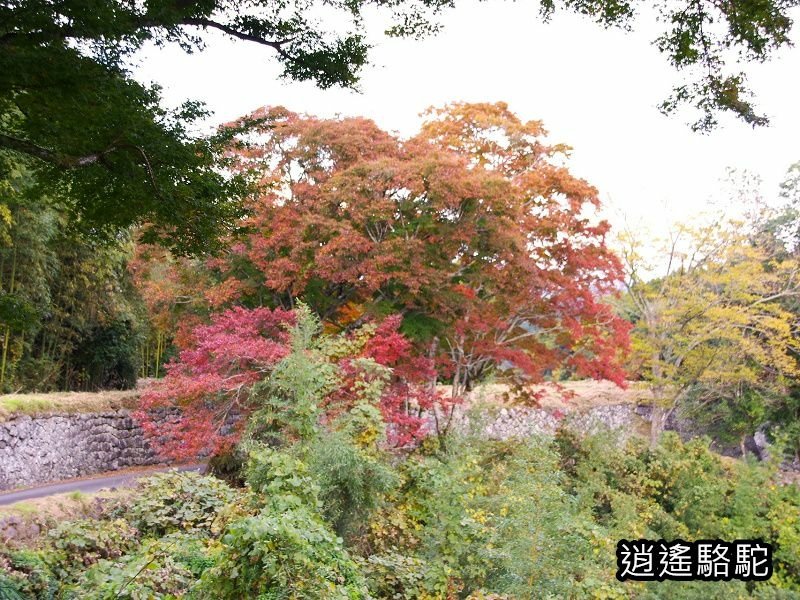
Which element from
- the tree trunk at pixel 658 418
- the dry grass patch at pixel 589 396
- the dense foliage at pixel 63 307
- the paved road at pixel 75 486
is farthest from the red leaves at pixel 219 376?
the tree trunk at pixel 658 418

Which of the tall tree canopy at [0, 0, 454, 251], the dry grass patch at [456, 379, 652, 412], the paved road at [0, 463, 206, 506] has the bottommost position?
the paved road at [0, 463, 206, 506]

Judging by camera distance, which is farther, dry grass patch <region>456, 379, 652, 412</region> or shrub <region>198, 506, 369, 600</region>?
dry grass patch <region>456, 379, 652, 412</region>

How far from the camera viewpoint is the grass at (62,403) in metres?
9.56

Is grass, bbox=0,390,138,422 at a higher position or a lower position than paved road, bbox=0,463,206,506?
higher

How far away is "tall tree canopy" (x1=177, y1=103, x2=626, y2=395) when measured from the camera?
26.9 feet

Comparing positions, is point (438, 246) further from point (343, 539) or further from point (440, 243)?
point (343, 539)

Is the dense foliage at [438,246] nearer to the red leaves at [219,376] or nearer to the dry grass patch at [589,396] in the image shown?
the red leaves at [219,376]

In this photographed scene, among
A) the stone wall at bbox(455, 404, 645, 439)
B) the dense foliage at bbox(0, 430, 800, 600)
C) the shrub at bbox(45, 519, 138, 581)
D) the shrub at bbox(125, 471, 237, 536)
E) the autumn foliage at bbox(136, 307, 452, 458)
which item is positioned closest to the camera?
the dense foliage at bbox(0, 430, 800, 600)

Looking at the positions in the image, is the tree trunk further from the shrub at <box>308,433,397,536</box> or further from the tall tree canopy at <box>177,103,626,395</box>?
the shrub at <box>308,433,397,536</box>

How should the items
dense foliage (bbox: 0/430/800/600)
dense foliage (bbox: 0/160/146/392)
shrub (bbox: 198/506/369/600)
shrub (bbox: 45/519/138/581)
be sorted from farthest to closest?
1. dense foliage (bbox: 0/160/146/392)
2. shrub (bbox: 45/519/138/581)
3. dense foliage (bbox: 0/430/800/600)
4. shrub (bbox: 198/506/369/600)

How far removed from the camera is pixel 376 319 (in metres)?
8.34

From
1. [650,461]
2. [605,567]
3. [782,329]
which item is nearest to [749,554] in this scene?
[605,567]

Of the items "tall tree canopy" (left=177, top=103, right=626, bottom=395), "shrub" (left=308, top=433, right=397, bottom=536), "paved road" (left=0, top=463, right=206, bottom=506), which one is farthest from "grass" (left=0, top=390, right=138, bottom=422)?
"shrub" (left=308, top=433, right=397, bottom=536)

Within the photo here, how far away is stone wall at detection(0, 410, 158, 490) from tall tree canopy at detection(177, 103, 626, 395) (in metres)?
3.51
